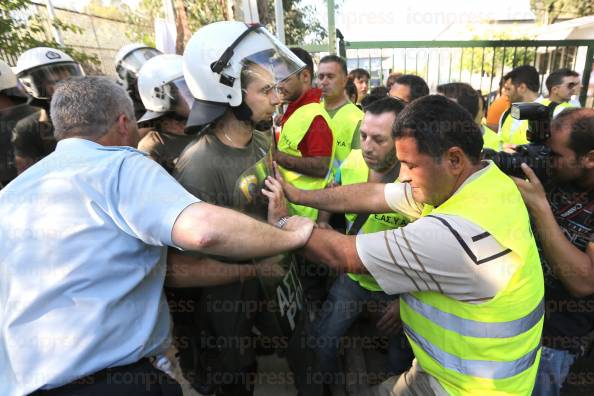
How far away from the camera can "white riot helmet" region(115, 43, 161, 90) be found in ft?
12.1

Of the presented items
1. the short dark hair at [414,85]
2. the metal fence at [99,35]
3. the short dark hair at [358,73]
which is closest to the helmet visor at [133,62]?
the short dark hair at [414,85]

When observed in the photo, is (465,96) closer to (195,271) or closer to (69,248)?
(195,271)

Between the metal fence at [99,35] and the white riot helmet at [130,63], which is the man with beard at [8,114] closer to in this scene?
the white riot helmet at [130,63]

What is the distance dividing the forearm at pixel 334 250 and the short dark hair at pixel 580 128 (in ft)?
3.79

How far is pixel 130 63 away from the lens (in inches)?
147

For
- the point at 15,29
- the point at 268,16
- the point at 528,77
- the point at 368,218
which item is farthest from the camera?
the point at 268,16

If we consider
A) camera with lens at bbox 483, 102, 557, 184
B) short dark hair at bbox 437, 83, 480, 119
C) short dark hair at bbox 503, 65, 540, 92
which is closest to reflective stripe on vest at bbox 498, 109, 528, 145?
short dark hair at bbox 437, 83, 480, 119

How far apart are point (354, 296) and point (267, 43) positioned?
165 cm

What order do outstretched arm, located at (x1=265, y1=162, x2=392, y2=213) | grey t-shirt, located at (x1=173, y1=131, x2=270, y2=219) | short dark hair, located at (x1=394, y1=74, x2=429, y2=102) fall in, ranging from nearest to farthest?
grey t-shirt, located at (x1=173, y1=131, x2=270, y2=219) < outstretched arm, located at (x1=265, y1=162, x2=392, y2=213) < short dark hair, located at (x1=394, y1=74, x2=429, y2=102)

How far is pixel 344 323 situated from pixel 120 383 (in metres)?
1.46

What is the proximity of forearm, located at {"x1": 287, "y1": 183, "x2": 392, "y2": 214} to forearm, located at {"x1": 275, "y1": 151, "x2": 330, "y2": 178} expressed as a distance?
71 centimetres

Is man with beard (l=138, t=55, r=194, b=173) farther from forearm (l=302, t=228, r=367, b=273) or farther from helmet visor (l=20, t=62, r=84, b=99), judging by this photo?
forearm (l=302, t=228, r=367, b=273)

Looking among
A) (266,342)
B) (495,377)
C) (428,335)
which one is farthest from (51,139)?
(495,377)

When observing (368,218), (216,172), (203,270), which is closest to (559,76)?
(368,218)
